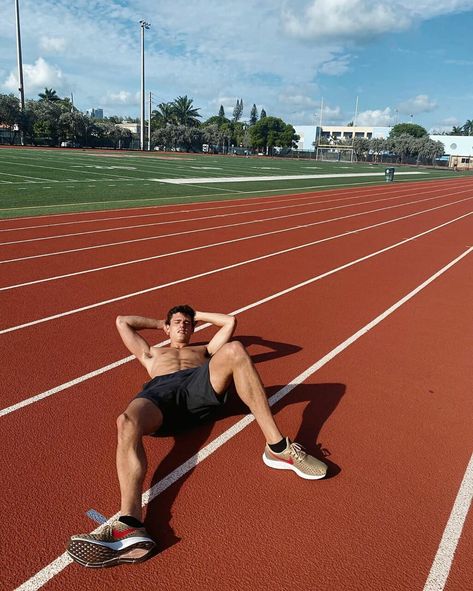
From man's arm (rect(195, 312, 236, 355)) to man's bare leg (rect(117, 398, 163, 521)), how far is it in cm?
112

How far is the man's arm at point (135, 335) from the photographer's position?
14.2 ft

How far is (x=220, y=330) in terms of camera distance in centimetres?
440

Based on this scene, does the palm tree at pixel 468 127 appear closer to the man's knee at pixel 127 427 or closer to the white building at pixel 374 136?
the white building at pixel 374 136

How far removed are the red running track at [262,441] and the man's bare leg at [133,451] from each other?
0.25m

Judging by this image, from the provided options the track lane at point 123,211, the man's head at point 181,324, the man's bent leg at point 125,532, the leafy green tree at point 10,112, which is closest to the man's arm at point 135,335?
the man's head at point 181,324

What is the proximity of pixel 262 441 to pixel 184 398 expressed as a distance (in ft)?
2.31

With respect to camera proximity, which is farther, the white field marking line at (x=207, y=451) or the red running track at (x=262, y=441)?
the red running track at (x=262, y=441)

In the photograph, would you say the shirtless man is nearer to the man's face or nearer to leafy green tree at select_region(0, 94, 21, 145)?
the man's face

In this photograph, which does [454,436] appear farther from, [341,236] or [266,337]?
[341,236]

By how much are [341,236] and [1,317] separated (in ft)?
30.8

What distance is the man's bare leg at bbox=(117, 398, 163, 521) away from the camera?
2725 mm

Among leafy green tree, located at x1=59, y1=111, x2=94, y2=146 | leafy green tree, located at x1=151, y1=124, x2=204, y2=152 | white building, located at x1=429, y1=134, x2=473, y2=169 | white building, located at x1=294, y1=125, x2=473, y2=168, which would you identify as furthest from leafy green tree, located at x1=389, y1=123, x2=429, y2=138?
leafy green tree, located at x1=59, y1=111, x2=94, y2=146

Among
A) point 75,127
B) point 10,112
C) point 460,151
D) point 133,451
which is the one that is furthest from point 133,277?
point 460,151

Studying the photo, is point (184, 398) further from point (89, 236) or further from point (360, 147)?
point (360, 147)
